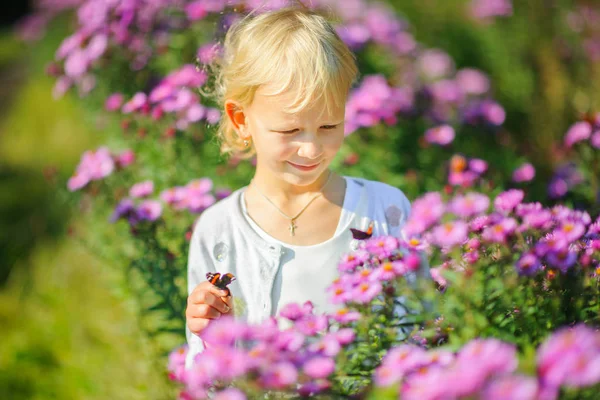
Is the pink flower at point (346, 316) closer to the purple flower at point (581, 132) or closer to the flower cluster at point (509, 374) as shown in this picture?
the flower cluster at point (509, 374)

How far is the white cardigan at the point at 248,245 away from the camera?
175 centimetres

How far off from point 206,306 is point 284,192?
0.42 m

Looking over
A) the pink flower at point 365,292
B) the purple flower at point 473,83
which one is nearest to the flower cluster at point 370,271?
the pink flower at point 365,292

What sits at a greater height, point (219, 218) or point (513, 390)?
point (513, 390)

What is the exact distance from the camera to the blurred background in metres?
2.83

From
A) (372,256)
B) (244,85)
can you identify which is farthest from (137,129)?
(372,256)

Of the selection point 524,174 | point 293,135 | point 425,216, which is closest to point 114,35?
point 293,135

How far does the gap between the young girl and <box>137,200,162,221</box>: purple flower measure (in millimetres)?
463

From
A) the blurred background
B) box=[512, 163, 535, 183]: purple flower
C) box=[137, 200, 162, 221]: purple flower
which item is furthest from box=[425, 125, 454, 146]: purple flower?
box=[137, 200, 162, 221]: purple flower

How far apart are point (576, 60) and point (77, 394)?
3927 mm

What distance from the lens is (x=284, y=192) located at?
184cm

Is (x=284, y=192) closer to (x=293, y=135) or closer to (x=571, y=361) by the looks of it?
(x=293, y=135)

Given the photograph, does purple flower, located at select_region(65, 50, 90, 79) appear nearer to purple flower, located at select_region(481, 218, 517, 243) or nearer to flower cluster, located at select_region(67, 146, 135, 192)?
flower cluster, located at select_region(67, 146, 135, 192)

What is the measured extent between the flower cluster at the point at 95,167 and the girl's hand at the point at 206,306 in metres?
1.12
